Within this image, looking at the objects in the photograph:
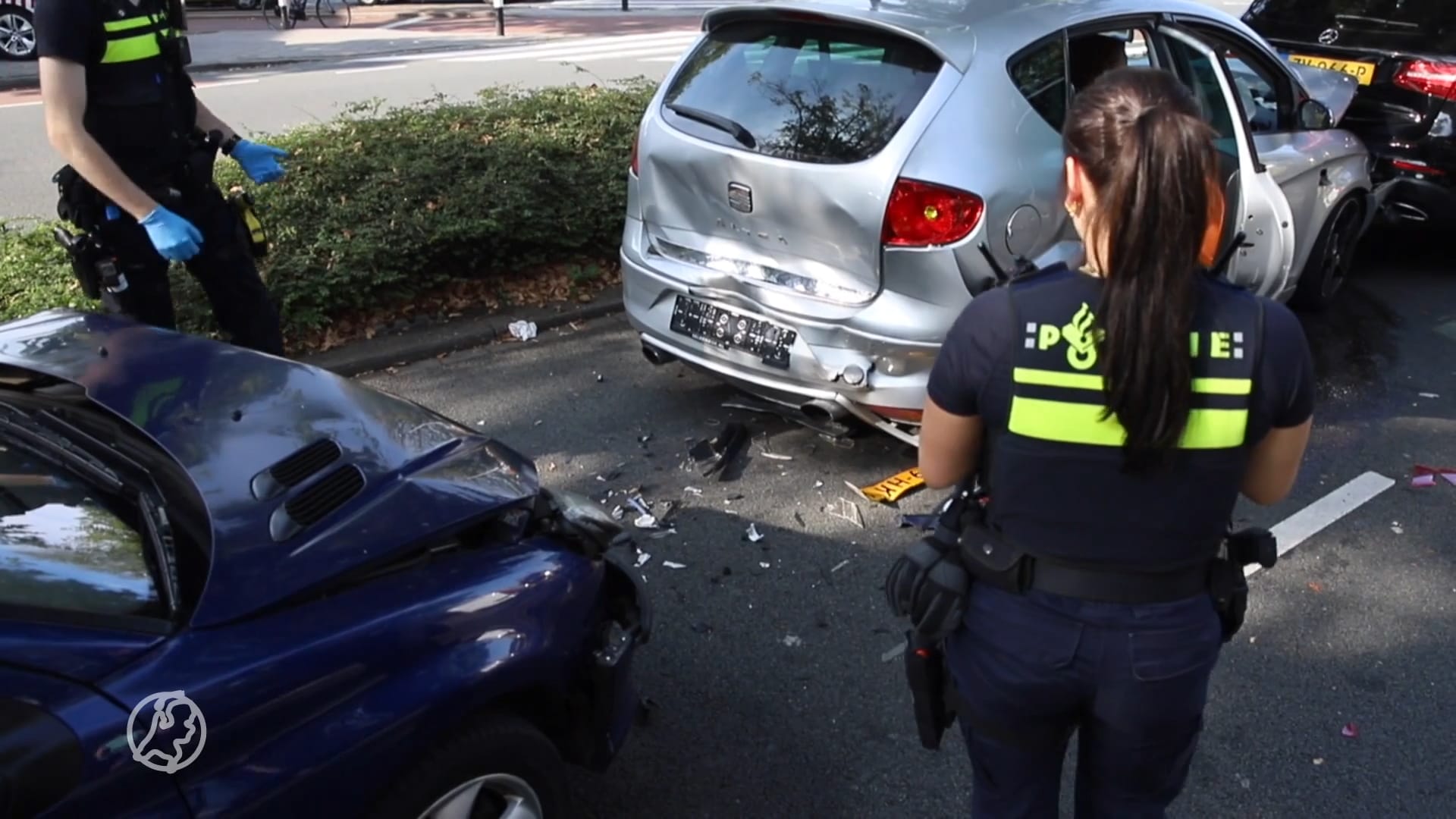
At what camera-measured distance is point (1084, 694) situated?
1937 mm

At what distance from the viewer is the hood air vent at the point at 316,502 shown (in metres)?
2.12

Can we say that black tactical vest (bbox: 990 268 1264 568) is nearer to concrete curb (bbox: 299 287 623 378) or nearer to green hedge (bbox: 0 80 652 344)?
concrete curb (bbox: 299 287 623 378)

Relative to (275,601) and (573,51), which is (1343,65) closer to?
(275,601)

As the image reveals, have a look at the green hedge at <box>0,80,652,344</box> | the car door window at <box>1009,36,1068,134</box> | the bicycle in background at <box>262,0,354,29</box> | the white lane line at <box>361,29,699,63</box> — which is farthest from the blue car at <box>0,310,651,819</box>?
the bicycle in background at <box>262,0,354,29</box>

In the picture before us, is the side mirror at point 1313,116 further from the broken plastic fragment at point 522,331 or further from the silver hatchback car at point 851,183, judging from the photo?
the broken plastic fragment at point 522,331

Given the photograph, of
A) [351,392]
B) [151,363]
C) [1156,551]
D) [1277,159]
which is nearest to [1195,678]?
[1156,551]

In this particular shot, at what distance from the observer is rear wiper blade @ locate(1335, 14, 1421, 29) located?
6845 mm

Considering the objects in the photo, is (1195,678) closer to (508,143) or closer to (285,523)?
(285,523)

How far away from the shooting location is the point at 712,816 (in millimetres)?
2928

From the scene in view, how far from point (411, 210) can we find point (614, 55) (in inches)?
503

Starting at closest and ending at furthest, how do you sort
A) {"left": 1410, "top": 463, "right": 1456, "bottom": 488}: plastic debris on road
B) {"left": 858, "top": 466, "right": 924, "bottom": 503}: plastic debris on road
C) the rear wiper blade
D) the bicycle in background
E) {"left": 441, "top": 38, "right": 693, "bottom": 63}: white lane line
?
{"left": 858, "top": 466, "right": 924, "bottom": 503}: plastic debris on road
{"left": 1410, "top": 463, "right": 1456, "bottom": 488}: plastic debris on road
the rear wiper blade
{"left": 441, "top": 38, "right": 693, "bottom": 63}: white lane line
the bicycle in background

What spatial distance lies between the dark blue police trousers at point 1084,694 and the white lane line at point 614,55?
1608 centimetres

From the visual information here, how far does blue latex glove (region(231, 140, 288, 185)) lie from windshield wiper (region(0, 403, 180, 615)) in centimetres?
223

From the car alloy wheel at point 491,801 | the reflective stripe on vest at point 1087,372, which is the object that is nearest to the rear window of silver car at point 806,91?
the reflective stripe on vest at point 1087,372
